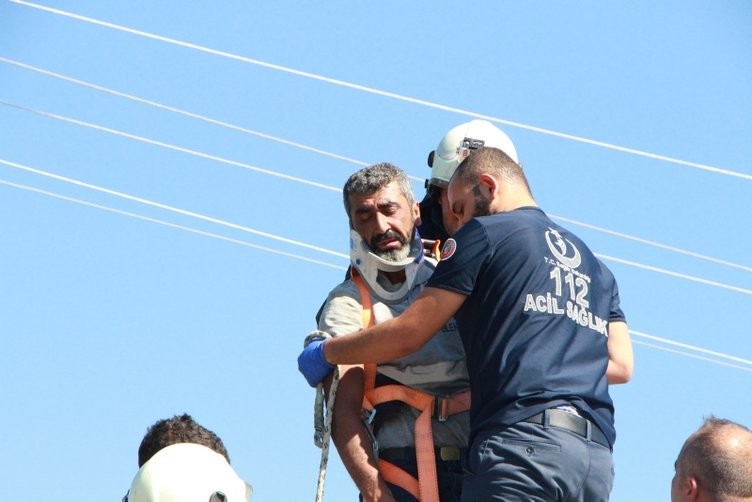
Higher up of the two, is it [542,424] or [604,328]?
[604,328]

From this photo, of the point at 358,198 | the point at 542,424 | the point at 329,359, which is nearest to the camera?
the point at 542,424

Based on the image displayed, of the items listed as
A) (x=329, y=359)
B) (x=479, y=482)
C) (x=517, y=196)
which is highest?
(x=517, y=196)

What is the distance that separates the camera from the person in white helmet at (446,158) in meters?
9.03

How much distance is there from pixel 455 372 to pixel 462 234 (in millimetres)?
829

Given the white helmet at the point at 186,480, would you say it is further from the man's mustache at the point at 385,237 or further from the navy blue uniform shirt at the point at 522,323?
the man's mustache at the point at 385,237

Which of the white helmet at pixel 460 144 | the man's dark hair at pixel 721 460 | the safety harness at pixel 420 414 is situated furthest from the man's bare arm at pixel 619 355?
the white helmet at pixel 460 144

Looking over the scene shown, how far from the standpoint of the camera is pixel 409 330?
7.17m

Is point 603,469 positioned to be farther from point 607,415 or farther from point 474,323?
point 474,323

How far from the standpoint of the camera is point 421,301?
7191mm

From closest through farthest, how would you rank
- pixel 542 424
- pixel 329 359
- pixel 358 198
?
1. pixel 542 424
2. pixel 329 359
3. pixel 358 198

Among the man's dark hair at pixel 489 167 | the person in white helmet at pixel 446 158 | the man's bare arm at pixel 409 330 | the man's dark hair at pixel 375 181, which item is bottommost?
the man's bare arm at pixel 409 330

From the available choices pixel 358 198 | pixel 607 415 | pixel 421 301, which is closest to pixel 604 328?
pixel 607 415

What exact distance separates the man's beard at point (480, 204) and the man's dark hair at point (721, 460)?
4.48 feet

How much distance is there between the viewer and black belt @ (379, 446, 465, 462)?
770cm
